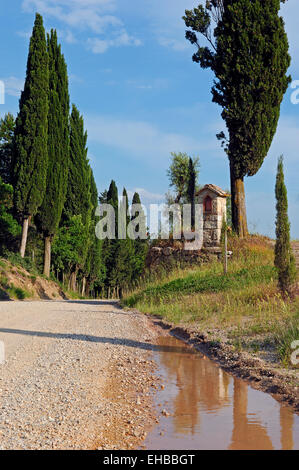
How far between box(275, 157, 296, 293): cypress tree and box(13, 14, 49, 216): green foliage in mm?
16993

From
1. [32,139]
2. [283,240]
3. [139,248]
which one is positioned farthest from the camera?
[139,248]

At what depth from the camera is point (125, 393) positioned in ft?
18.8

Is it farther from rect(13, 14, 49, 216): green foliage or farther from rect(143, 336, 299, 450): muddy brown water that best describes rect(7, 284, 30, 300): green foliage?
rect(143, 336, 299, 450): muddy brown water

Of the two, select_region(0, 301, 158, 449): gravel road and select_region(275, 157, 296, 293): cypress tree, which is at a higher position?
select_region(275, 157, 296, 293): cypress tree

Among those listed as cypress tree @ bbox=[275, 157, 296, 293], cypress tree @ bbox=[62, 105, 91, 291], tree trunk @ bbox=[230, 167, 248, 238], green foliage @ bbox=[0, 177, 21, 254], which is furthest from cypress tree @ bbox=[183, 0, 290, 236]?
cypress tree @ bbox=[62, 105, 91, 291]

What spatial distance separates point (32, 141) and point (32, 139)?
110 millimetres

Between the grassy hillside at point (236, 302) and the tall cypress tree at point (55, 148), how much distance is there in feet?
37.2

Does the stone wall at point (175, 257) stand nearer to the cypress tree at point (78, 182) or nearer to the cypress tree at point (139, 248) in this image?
the cypress tree at point (78, 182)

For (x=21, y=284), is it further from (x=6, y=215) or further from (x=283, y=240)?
(x=283, y=240)

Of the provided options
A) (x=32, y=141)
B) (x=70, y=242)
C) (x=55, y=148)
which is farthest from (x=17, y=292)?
(x=70, y=242)

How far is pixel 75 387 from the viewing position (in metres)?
5.75

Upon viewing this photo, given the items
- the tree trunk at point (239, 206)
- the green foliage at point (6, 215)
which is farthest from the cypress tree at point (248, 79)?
the green foliage at point (6, 215)

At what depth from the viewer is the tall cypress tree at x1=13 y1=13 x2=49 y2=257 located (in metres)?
26.1
